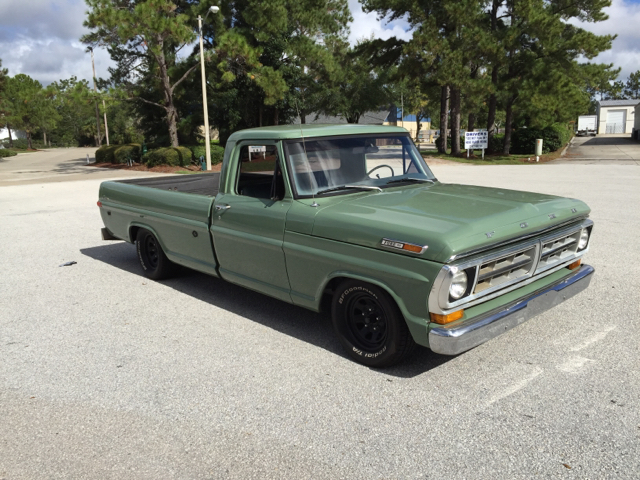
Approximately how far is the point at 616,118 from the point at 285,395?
104 m

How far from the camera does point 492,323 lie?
3514 millimetres

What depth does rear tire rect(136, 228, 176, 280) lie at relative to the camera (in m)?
6.20

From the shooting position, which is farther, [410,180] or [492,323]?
[410,180]

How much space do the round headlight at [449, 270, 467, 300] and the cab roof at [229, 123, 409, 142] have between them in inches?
73.4

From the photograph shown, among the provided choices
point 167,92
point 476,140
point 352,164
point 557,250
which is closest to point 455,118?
point 476,140

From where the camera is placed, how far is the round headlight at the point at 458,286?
11.1 ft

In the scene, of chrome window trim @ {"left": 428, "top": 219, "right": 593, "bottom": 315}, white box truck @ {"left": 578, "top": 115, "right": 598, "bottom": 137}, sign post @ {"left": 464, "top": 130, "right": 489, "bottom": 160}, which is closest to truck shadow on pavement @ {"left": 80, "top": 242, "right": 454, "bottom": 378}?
chrome window trim @ {"left": 428, "top": 219, "right": 593, "bottom": 315}

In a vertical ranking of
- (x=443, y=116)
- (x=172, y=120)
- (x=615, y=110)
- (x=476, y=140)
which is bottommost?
(x=476, y=140)

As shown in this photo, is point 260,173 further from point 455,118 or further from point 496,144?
point 496,144

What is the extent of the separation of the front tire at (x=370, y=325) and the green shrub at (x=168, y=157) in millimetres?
25316

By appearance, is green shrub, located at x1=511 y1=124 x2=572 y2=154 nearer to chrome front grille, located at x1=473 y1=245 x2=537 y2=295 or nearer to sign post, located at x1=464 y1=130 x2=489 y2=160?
sign post, located at x1=464 y1=130 x2=489 y2=160

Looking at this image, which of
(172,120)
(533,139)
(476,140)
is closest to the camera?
(476,140)

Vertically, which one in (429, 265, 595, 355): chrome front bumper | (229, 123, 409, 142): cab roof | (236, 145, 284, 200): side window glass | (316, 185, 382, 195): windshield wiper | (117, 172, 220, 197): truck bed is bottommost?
(429, 265, 595, 355): chrome front bumper

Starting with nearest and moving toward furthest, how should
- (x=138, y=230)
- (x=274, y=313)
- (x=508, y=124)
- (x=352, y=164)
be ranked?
(x=352, y=164) → (x=274, y=313) → (x=138, y=230) → (x=508, y=124)
